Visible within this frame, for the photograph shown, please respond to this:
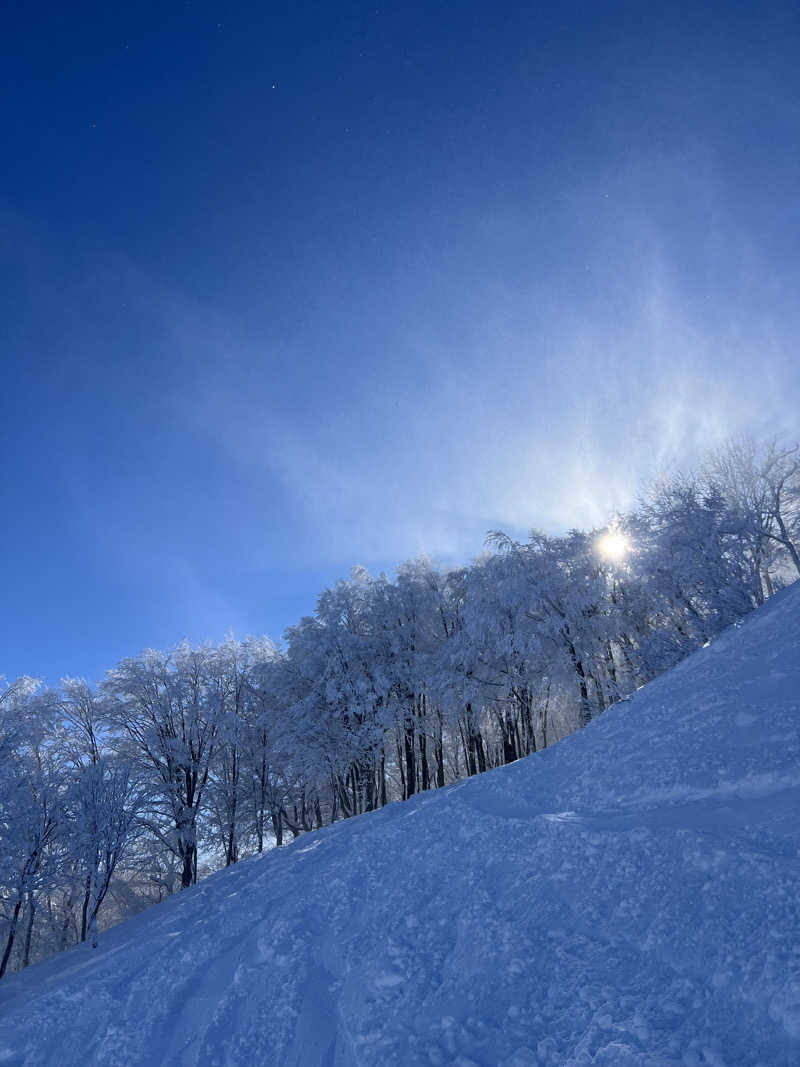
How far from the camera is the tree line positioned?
65.0 ft

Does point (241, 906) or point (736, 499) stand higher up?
point (736, 499)

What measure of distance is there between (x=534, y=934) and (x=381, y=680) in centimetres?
1732

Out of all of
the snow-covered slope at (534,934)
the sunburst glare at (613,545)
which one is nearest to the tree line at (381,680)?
the sunburst glare at (613,545)

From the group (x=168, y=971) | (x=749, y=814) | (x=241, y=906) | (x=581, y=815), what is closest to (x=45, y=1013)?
(x=168, y=971)

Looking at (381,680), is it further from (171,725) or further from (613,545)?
(613,545)

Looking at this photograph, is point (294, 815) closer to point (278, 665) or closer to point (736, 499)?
point (278, 665)

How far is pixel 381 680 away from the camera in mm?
23359

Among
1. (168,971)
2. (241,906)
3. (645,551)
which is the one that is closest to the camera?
(168,971)

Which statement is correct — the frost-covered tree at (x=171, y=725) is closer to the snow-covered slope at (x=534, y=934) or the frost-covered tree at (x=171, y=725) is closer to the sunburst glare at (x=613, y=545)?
the snow-covered slope at (x=534, y=934)

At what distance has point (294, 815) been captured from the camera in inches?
1146

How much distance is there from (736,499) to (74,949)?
2892cm

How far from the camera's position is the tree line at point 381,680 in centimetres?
1980

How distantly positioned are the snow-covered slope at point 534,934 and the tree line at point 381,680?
8528 millimetres

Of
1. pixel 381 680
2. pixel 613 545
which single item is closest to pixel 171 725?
pixel 381 680
